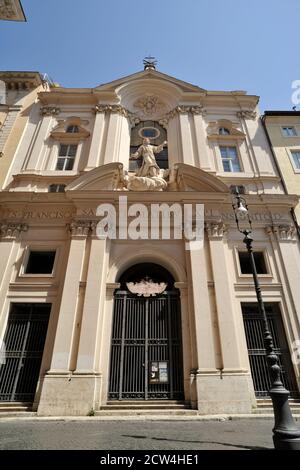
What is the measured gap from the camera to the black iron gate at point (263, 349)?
10492mm

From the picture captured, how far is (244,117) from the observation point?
18.0 metres

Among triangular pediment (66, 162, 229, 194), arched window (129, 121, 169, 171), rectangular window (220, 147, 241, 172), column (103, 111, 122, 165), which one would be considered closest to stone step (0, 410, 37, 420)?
triangular pediment (66, 162, 229, 194)

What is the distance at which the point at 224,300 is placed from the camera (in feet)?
35.8

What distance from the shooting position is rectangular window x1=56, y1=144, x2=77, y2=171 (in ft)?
52.3

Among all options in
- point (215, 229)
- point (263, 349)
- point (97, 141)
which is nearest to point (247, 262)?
point (215, 229)

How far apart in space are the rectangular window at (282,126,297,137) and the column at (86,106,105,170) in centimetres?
1145

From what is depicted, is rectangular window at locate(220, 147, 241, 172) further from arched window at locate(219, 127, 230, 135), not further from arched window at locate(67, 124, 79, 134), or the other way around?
arched window at locate(67, 124, 79, 134)

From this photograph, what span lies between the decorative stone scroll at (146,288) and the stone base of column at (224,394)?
147 inches

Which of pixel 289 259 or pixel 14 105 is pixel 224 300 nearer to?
pixel 289 259

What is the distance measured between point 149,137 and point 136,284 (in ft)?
34.9

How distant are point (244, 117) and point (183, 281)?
12471 millimetres
